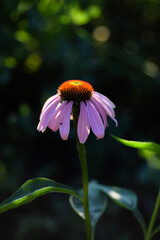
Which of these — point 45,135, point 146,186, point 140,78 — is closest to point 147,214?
point 146,186

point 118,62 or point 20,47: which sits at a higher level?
point 20,47

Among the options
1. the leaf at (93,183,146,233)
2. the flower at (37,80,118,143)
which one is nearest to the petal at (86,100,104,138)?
the flower at (37,80,118,143)

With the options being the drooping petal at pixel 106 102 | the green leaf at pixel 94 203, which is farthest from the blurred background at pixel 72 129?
the drooping petal at pixel 106 102

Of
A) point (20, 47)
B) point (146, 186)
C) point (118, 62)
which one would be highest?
point (20, 47)

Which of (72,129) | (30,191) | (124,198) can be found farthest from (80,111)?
(72,129)

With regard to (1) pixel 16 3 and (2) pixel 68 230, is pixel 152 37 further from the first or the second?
(2) pixel 68 230

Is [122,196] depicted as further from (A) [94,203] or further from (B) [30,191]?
(B) [30,191]
